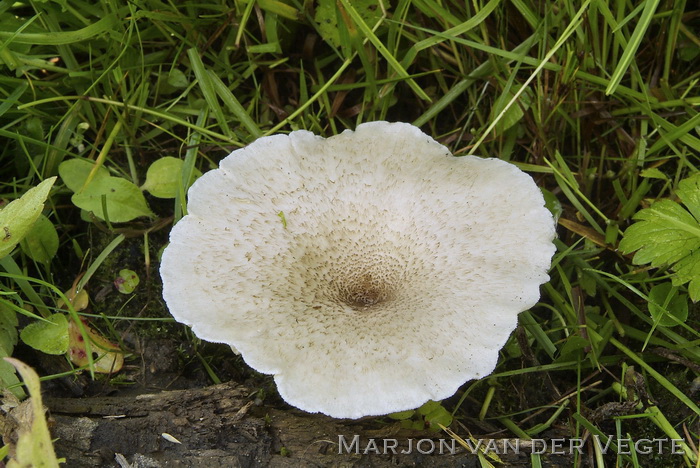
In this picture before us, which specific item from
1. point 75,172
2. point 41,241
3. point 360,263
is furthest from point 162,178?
point 360,263

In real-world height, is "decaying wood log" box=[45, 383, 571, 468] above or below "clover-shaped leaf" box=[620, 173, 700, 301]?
below

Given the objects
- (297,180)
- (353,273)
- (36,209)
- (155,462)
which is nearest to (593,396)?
(353,273)

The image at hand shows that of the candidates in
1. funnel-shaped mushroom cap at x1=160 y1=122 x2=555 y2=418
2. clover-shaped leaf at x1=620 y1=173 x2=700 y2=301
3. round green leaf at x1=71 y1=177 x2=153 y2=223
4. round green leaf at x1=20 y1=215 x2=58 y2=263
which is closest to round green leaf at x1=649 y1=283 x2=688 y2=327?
clover-shaped leaf at x1=620 y1=173 x2=700 y2=301

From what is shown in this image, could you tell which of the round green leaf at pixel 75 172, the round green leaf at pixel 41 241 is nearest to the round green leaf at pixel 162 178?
the round green leaf at pixel 75 172

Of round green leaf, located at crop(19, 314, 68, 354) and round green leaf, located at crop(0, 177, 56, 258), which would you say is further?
round green leaf, located at crop(19, 314, 68, 354)

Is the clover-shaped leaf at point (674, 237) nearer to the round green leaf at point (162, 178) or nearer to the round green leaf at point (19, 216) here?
the round green leaf at point (162, 178)

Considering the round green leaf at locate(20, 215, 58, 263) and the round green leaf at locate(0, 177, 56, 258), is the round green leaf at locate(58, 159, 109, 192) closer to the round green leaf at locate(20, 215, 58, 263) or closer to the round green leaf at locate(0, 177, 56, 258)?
the round green leaf at locate(20, 215, 58, 263)

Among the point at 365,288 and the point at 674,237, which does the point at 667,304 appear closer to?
the point at 674,237

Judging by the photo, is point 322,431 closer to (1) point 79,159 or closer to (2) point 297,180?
(2) point 297,180
